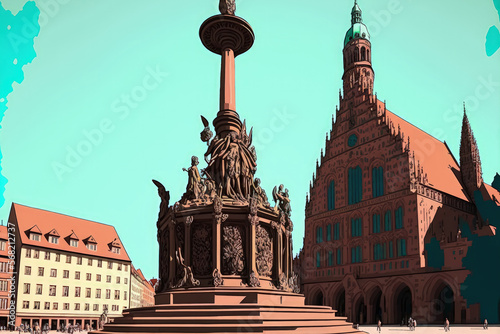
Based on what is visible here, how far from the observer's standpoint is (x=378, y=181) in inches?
2039

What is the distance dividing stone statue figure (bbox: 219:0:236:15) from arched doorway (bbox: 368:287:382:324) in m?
36.9

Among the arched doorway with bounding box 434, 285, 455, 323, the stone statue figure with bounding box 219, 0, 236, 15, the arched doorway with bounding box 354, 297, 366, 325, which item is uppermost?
the stone statue figure with bounding box 219, 0, 236, 15

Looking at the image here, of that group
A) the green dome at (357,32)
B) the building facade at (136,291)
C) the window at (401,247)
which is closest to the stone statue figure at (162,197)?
the window at (401,247)

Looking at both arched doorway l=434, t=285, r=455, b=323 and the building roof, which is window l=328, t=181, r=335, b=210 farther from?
the building roof

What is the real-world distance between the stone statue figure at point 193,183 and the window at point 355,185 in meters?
38.2

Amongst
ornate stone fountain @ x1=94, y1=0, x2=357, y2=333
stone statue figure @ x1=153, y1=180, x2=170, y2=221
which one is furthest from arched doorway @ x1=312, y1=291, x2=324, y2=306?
stone statue figure @ x1=153, y1=180, x2=170, y2=221

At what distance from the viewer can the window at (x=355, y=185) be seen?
2108 inches

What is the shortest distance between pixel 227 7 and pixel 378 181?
35.0 metres

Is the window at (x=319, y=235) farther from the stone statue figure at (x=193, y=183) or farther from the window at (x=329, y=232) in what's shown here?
the stone statue figure at (x=193, y=183)

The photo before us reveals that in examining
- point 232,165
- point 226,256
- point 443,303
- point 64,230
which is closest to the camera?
point 226,256

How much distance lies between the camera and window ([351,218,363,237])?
2053 inches

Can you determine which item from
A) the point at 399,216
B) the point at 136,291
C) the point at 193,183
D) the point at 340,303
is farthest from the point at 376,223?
the point at 193,183

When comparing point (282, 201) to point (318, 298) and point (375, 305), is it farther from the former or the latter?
point (318, 298)

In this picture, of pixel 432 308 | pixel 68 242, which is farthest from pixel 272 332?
pixel 68 242
